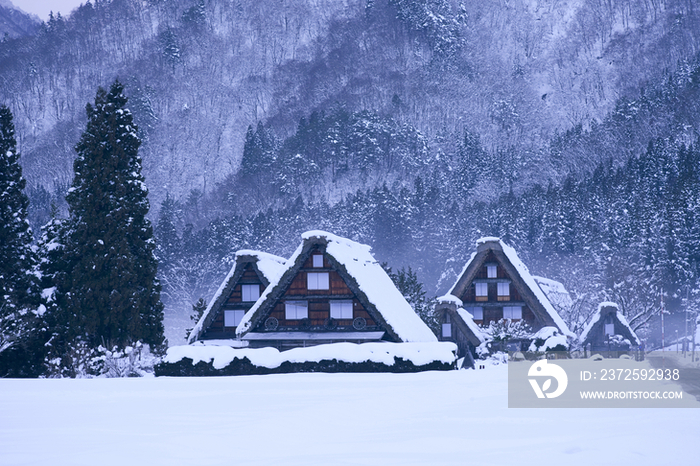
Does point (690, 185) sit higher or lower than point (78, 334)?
higher

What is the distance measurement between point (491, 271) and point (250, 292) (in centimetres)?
1952

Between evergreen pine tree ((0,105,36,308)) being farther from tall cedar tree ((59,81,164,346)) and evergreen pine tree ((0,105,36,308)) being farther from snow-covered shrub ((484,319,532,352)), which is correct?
snow-covered shrub ((484,319,532,352))

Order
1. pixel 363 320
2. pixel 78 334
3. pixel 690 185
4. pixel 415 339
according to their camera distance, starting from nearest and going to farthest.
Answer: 1. pixel 78 334
2. pixel 415 339
3. pixel 363 320
4. pixel 690 185

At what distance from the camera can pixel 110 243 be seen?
33.2 m

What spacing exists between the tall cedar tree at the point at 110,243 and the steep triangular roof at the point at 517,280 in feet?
94.3

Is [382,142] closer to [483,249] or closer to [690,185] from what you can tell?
[690,185]

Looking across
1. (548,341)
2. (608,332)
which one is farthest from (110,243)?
(608,332)

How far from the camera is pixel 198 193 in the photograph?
19938 centimetres

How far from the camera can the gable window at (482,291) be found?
187ft

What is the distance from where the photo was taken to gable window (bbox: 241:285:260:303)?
4909cm

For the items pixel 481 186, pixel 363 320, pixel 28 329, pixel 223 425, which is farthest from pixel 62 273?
pixel 481 186

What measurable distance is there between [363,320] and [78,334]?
14631mm

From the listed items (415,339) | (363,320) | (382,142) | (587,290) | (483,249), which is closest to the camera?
(415,339)

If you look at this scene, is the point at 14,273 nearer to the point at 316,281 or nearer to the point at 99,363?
the point at 99,363
